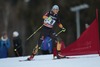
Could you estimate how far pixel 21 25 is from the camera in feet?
85.9

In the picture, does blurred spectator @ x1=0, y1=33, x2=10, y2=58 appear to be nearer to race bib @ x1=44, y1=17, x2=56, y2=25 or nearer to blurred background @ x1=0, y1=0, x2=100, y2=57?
race bib @ x1=44, y1=17, x2=56, y2=25

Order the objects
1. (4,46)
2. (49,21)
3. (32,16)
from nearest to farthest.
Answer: (49,21) < (4,46) < (32,16)

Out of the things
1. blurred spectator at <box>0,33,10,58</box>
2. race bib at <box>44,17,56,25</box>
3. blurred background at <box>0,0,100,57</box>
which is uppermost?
blurred background at <box>0,0,100,57</box>

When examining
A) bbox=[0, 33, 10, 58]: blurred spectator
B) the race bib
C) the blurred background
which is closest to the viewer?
the race bib

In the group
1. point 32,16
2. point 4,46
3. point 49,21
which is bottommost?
point 4,46

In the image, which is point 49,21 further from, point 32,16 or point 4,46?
point 32,16

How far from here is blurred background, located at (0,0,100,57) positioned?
2328 centimetres

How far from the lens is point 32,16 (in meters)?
25.9

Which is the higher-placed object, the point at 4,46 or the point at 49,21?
the point at 49,21

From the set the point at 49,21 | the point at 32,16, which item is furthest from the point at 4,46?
the point at 32,16

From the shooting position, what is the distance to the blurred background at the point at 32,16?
76.4 feet

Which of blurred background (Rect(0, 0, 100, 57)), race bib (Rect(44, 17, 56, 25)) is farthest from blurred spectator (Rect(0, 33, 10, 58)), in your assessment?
blurred background (Rect(0, 0, 100, 57))

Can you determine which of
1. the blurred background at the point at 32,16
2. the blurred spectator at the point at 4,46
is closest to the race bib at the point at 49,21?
the blurred spectator at the point at 4,46

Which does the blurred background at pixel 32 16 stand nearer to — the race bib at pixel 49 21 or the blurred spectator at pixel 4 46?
the blurred spectator at pixel 4 46
